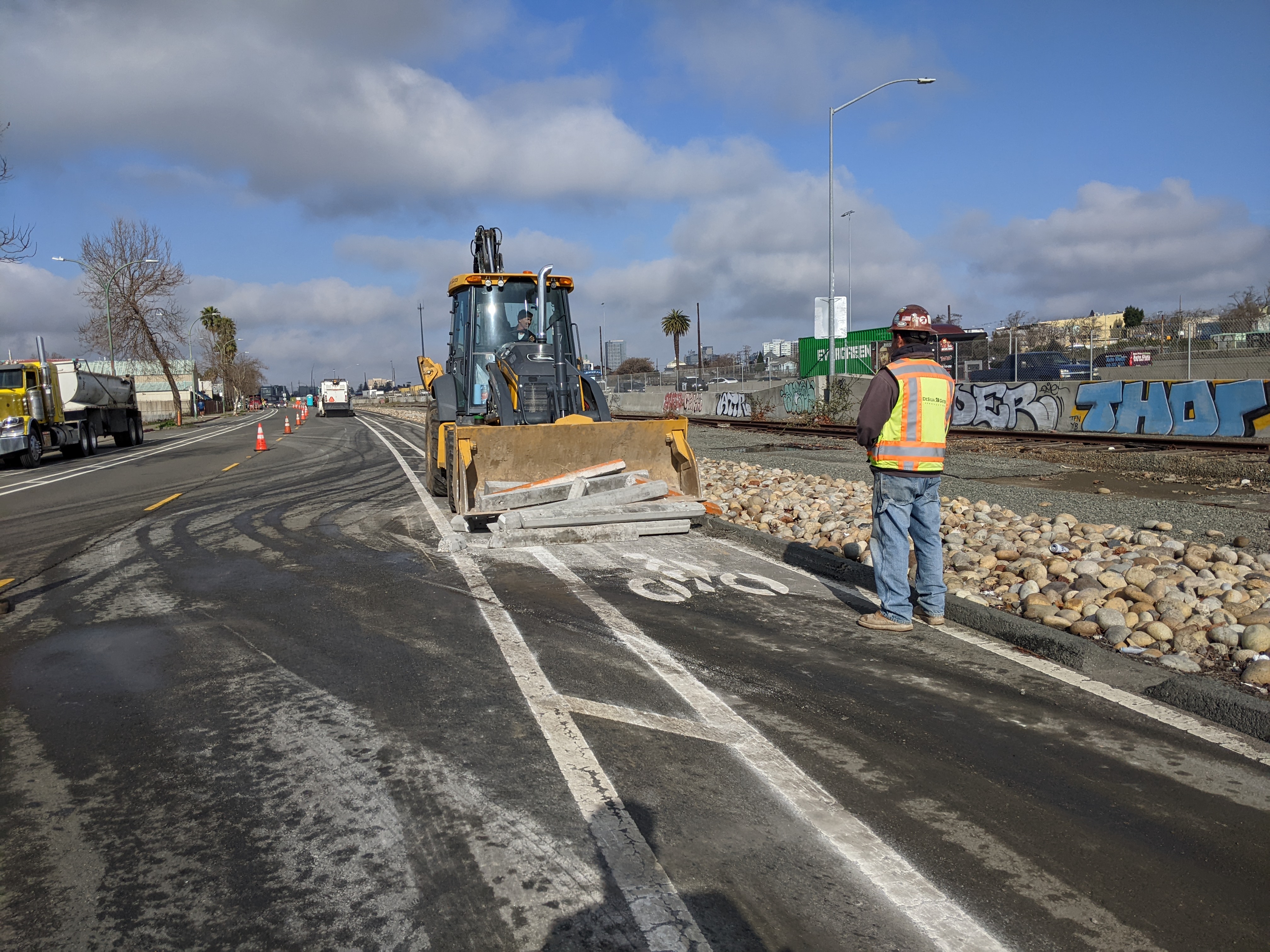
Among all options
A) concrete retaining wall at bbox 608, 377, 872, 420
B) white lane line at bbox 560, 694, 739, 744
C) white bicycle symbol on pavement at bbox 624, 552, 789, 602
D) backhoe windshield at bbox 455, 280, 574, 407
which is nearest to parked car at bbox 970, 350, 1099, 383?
concrete retaining wall at bbox 608, 377, 872, 420

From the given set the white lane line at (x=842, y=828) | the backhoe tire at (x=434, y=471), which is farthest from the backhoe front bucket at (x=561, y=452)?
the white lane line at (x=842, y=828)

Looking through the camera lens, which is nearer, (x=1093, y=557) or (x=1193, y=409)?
(x=1093, y=557)

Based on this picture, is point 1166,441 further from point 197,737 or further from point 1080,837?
point 197,737

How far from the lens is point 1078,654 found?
4836mm

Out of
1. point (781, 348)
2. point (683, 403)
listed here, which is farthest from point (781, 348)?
point (683, 403)

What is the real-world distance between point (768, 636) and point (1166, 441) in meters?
16.2

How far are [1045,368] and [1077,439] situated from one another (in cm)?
1005

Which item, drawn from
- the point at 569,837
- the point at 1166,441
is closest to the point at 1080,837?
the point at 569,837

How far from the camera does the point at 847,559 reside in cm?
718

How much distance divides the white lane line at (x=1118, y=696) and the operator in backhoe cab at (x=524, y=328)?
7.01 metres

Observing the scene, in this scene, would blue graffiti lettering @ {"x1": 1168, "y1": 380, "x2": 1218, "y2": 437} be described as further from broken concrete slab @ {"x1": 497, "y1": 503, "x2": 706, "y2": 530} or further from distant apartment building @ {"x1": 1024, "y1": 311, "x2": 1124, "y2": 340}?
broken concrete slab @ {"x1": 497, "y1": 503, "x2": 706, "y2": 530}

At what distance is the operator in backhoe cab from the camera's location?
11852mm

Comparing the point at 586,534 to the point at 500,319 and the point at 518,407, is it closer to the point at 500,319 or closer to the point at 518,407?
the point at 518,407

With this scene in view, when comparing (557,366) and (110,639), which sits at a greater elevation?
(557,366)
